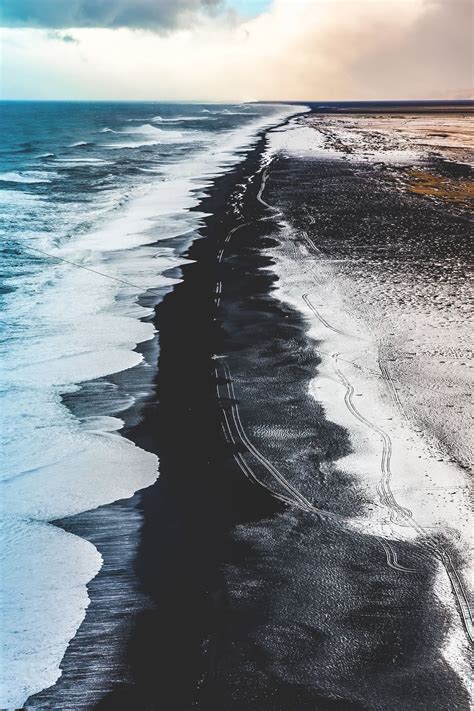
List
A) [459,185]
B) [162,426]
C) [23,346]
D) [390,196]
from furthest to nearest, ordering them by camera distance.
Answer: [459,185] → [390,196] → [23,346] → [162,426]

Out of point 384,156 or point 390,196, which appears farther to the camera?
point 384,156

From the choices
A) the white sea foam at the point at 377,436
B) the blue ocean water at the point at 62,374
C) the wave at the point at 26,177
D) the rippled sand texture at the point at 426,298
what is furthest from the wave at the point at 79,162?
the white sea foam at the point at 377,436

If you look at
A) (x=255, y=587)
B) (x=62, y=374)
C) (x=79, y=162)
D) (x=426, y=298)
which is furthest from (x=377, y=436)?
(x=79, y=162)

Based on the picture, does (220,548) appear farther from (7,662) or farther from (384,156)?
(384,156)

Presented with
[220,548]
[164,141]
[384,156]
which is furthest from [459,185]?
[164,141]

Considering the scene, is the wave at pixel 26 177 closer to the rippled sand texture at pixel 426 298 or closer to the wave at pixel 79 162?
the wave at pixel 79 162

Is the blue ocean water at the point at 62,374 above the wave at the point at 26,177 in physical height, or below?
below

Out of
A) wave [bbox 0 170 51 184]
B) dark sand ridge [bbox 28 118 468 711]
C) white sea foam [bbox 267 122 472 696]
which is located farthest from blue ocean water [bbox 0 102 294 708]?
wave [bbox 0 170 51 184]
